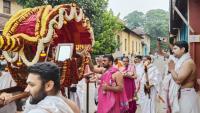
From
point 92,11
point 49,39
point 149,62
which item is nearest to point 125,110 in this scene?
point 49,39

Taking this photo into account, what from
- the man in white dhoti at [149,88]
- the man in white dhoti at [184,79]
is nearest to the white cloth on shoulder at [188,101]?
the man in white dhoti at [184,79]

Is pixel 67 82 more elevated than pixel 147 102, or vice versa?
pixel 67 82

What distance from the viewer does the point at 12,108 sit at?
7.07 meters

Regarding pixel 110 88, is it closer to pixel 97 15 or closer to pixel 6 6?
pixel 97 15

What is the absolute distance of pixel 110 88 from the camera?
→ 8422 millimetres

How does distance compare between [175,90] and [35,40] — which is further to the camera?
[175,90]

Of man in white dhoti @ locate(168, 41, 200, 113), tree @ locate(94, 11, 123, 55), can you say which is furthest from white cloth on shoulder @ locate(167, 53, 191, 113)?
tree @ locate(94, 11, 123, 55)

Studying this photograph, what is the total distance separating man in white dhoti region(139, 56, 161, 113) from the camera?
1230 centimetres

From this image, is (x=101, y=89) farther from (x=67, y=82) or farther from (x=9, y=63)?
(x=9, y=63)

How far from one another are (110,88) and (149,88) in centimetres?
423

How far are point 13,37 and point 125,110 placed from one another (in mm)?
2732

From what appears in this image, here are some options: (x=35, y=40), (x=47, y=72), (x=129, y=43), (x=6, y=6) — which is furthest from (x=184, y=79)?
(x=129, y=43)

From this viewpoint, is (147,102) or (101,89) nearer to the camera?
(101,89)

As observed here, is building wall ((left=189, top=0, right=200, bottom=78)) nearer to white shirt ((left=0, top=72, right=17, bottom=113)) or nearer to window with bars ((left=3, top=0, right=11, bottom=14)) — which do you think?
white shirt ((left=0, top=72, right=17, bottom=113))
